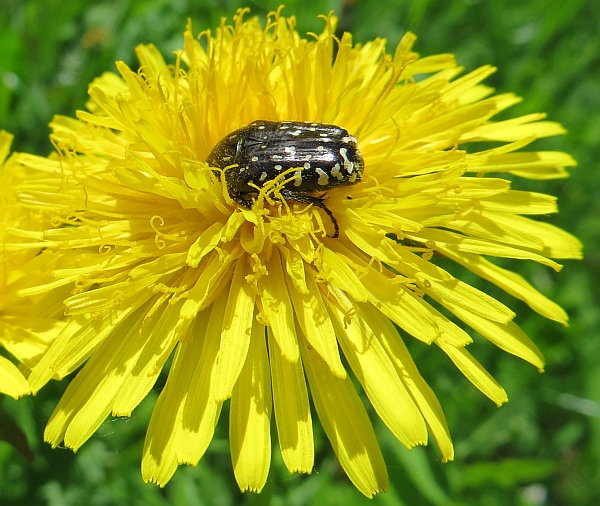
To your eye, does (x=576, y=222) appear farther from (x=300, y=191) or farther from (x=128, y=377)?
(x=128, y=377)

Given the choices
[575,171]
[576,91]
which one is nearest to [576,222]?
[575,171]

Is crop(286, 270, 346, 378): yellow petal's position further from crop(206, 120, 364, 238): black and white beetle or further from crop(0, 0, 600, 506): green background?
crop(0, 0, 600, 506): green background

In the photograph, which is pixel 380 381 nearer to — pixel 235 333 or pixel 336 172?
pixel 235 333

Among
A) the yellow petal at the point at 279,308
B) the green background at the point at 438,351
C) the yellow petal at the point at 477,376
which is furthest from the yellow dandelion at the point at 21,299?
the yellow petal at the point at 477,376

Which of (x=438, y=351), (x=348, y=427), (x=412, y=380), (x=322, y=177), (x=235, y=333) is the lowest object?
(x=438, y=351)

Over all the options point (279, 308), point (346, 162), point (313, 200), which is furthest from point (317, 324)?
point (346, 162)

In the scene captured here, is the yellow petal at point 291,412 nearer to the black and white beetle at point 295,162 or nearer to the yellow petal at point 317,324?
the yellow petal at point 317,324

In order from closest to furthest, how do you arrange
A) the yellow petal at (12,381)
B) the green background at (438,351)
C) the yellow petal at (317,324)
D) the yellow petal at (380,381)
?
the yellow petal at (317,324)
the yellow petal at (380,381)
the yellow petal at (12,381)
the green background at (438,351)

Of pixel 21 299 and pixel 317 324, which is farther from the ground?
pixel 317 324
